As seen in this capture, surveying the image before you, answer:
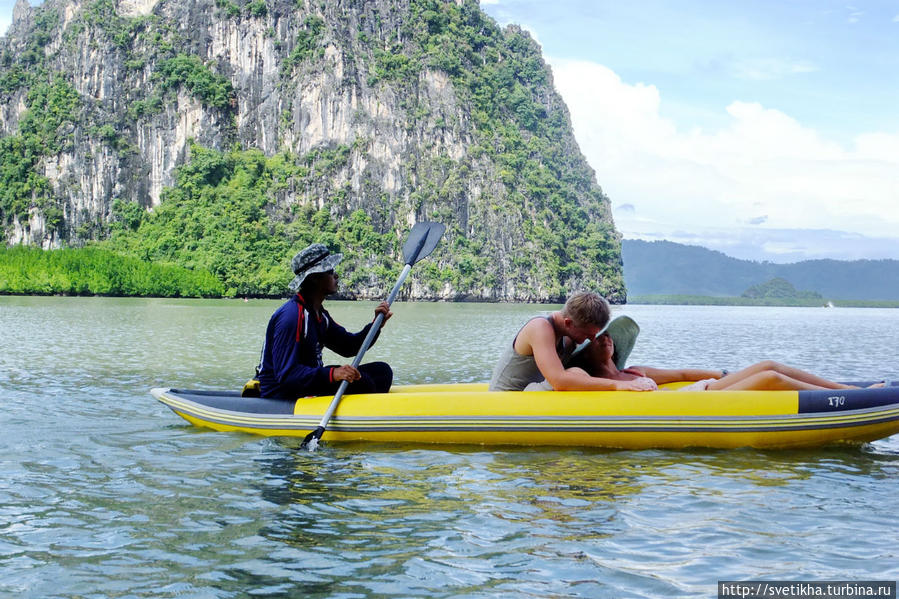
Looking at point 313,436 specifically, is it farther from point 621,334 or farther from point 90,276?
point 90,276

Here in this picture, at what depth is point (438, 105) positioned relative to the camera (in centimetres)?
10031

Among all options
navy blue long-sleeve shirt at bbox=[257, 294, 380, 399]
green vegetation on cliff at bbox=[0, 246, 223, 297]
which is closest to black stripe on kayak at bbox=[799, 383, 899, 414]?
navy blue long-sleeve shirt at bbox=[257, 294, 380, 399]

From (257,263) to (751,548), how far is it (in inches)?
3179

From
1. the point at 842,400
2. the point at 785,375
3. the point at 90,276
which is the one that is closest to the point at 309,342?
the point at 785,375

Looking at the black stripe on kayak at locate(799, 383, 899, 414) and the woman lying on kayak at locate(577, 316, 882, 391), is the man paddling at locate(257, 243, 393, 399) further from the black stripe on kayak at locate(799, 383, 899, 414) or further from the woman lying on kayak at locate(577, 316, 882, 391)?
the black stripe on kayak at locate(799, 383, 899, 414)

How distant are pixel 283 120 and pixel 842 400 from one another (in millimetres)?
93496

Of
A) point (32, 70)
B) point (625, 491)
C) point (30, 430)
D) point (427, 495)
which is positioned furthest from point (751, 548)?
point (32, 70)

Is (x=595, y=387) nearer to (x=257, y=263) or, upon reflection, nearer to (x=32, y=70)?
(x=257, y=263)

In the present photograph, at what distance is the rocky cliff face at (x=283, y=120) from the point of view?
92000 millimetres

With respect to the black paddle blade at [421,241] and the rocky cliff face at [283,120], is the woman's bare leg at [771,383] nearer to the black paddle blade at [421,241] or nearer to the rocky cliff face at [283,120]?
the black paddle blade at [421,241]

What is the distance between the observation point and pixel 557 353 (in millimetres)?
6621

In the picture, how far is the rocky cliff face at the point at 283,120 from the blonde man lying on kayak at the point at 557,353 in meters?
79.0

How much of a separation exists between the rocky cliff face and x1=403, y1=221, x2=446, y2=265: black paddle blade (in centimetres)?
7639

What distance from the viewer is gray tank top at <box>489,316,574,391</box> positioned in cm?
681
